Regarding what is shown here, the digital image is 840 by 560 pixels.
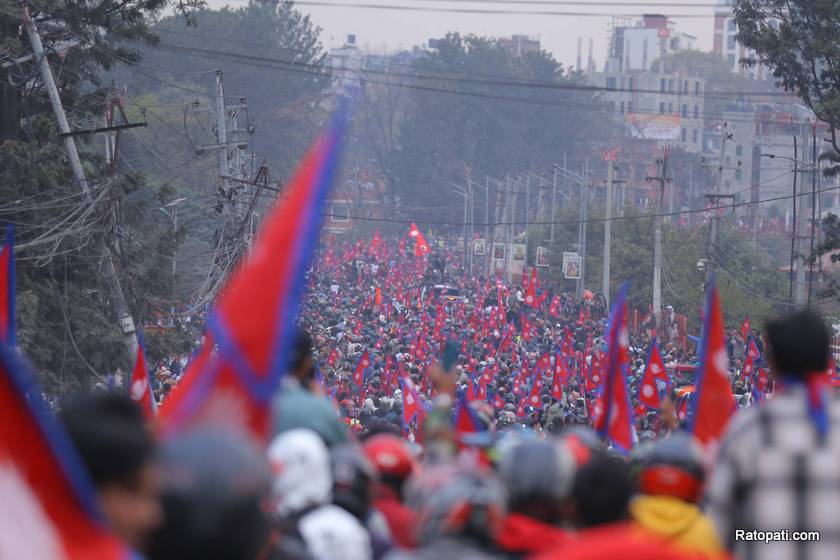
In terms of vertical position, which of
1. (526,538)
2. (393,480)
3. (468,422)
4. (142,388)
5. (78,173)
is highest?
(78,173)

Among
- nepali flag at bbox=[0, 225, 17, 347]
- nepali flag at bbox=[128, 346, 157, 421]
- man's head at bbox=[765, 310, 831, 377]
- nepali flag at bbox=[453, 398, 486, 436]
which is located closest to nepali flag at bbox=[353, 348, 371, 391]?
nepali flag at bbox=[128, 346, 157, 421]

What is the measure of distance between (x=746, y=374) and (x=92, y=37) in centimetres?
1142

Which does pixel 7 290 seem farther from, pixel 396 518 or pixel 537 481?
pixel 537 481

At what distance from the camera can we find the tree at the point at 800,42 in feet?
93.8

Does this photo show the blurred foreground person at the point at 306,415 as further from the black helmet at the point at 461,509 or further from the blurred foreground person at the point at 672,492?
the black helmet at the point at 461,509

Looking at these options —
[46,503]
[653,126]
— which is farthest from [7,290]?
[653,126]

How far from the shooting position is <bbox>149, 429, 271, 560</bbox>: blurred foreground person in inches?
110

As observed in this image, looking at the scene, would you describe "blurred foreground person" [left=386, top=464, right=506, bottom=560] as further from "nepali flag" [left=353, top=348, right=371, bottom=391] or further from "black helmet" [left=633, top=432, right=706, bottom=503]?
"nepali flag" [left=353, top=348, right=371, bottom=391]

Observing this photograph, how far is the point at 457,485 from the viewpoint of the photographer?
3609 millimetres

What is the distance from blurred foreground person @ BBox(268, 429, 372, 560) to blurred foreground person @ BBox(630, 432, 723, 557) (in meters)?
0.82

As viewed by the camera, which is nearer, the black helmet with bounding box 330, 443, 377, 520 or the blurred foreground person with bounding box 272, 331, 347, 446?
the black helmet with bounding box 330, 443, 377, 520

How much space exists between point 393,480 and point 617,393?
3.36 m

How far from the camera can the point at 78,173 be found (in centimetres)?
1927

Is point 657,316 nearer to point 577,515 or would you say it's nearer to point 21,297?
point 21,297
